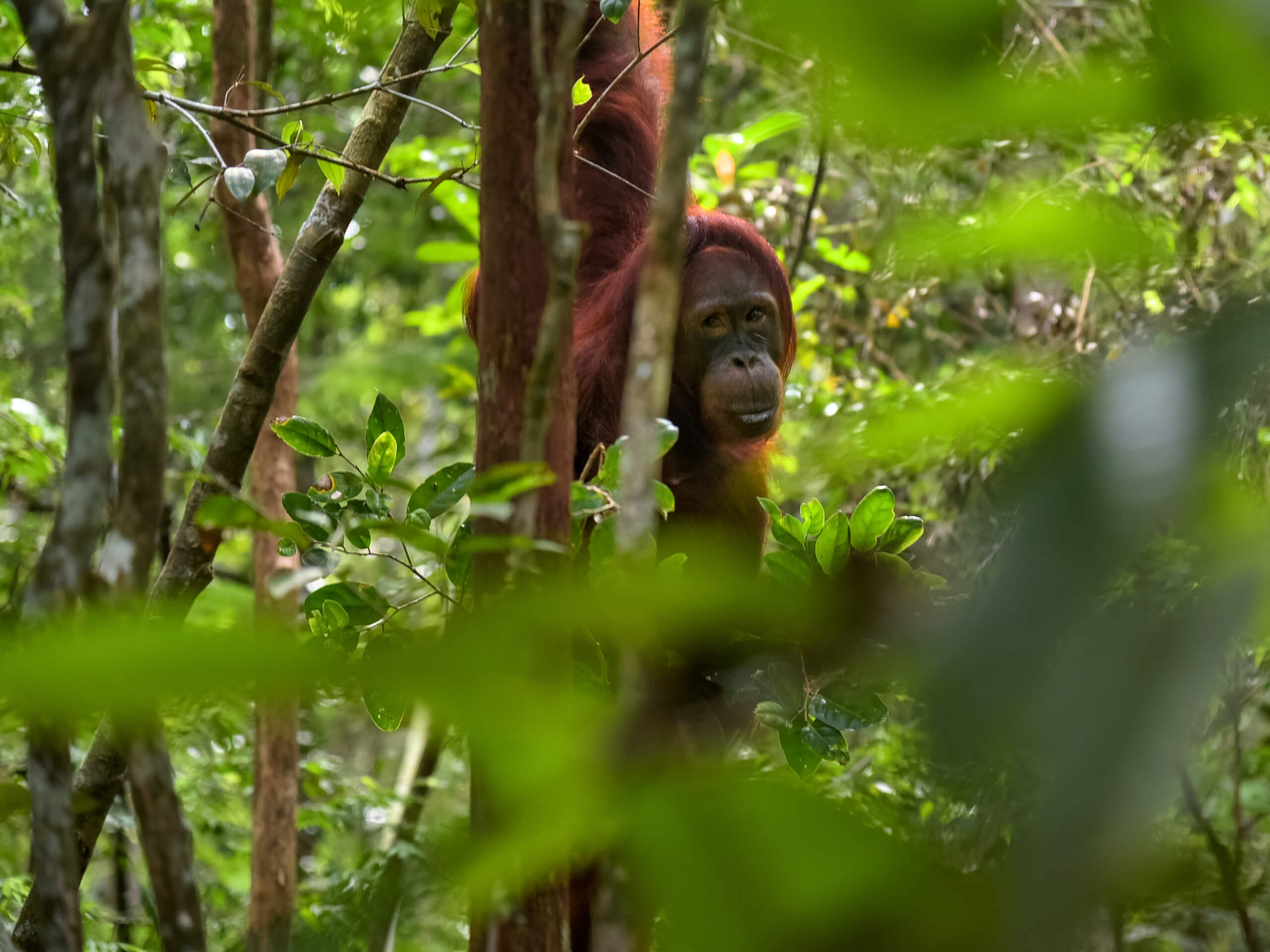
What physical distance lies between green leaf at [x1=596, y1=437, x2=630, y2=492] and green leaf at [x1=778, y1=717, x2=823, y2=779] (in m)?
0.60

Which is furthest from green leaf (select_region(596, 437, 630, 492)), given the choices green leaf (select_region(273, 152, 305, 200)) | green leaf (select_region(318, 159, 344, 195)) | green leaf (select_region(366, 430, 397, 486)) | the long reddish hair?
the long reddish hair

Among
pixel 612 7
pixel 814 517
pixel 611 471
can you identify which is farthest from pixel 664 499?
pixel 612 7

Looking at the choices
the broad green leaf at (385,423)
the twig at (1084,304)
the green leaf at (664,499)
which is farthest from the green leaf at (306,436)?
the twig at (1084,304)

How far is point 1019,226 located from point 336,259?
222 inches

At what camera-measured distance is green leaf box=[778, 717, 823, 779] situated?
1.78m

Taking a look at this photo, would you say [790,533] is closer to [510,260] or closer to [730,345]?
[510,260]

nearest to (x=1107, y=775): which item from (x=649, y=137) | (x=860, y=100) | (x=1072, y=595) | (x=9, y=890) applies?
(x=1072, y=595)

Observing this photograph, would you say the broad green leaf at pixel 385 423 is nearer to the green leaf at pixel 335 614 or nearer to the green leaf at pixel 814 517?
the green leaf at pixel 335 614

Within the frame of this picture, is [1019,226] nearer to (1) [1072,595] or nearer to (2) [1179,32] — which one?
(2) [1179,32]

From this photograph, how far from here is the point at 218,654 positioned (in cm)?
40

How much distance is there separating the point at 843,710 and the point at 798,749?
0.37 feet

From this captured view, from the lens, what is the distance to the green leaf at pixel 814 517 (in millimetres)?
1686

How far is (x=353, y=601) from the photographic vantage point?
146 centimetres

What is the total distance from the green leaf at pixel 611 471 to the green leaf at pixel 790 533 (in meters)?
0.45
